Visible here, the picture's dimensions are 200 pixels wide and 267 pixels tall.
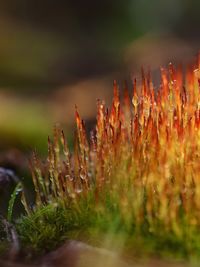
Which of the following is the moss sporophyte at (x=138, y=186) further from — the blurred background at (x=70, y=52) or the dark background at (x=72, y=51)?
the dark background at (x=72, y=51)

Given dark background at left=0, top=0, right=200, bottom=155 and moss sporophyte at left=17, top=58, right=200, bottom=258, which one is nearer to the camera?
moss sporophyte at left=17, top=58, right=200, bottom=258

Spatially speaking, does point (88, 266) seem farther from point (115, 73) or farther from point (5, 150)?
point (115, 73)

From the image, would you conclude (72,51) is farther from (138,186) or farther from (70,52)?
(138,186)

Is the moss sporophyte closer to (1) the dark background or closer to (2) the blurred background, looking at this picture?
(2) the blurred background

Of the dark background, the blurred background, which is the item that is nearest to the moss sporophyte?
the blurred background

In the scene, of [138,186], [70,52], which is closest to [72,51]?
[70,52]
